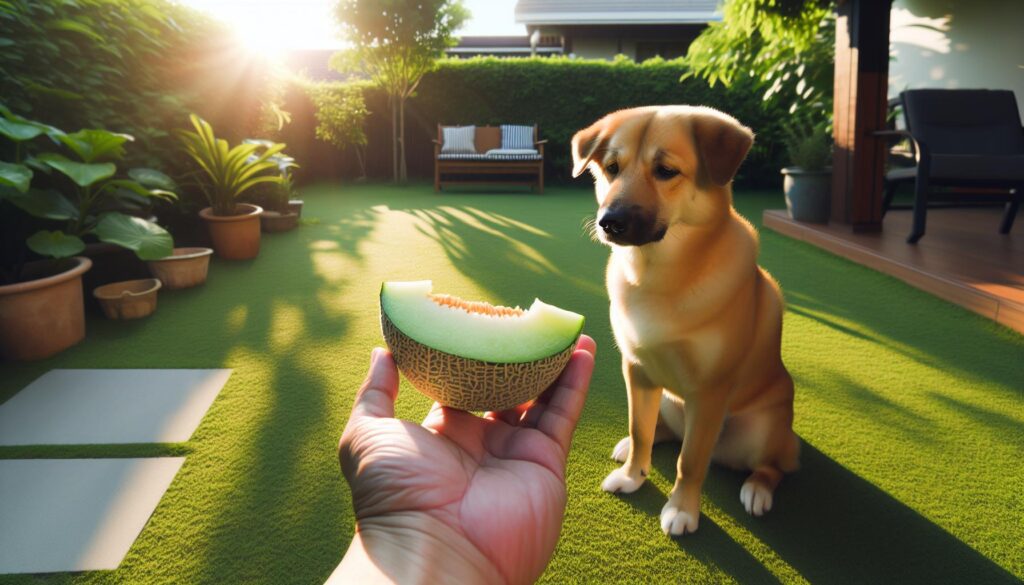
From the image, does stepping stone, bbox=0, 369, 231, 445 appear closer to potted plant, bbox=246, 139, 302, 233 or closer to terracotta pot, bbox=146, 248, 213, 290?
terracotta pot, bbox=146, 248, 213, 290


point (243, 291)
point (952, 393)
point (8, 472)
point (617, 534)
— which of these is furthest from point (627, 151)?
point (243, 291)

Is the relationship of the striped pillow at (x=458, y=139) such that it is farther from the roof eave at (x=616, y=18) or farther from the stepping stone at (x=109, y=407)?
the stepping stone at (x=109, y=407)

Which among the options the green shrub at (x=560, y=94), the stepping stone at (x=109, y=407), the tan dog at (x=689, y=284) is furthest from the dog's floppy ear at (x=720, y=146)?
the green shrub at (x=560, y=94)

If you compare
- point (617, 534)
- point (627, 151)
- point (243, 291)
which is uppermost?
point (627, 151)

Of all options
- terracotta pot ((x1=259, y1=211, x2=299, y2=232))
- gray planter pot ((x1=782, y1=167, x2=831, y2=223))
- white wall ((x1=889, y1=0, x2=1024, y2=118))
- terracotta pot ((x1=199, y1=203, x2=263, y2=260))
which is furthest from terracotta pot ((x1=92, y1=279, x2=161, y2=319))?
white wall ((x1=889, y1=0, x2=1024, y2=118))

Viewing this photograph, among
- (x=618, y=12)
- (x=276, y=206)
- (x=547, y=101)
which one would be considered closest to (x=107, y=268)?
(x=276, y=206)

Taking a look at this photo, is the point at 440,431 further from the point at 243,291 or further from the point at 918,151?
the point at 918,151

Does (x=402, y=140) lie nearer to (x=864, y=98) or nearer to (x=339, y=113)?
(x=339, y=113)

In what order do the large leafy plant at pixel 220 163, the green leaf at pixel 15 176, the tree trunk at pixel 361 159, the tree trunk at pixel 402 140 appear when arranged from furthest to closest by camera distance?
the tree trunk at pixel 361 159 < the tree trunk at pixel 402 140 < the large leafy plant at pixel 220 163 < the green leaf at pixel 15 176
